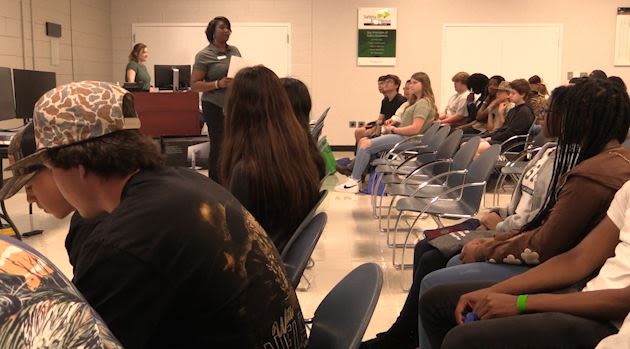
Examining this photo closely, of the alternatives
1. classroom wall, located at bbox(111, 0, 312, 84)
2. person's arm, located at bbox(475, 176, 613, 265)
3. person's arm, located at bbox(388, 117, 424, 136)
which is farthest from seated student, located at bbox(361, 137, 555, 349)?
classroom wall, located at bbox(111, 0, 312, 84)

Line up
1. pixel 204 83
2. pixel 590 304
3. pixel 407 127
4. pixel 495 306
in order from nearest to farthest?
pixel 590 304 < pixel 495 306 < pixel 204 83 < pixel 407 127

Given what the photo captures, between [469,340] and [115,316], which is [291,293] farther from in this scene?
[469,340]

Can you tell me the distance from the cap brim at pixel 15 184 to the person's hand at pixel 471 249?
1505 millimetres

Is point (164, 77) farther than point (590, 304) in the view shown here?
Yes

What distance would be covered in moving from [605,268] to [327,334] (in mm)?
823

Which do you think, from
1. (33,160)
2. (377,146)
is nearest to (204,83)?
(377,146)

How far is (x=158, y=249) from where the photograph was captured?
104 centimetres

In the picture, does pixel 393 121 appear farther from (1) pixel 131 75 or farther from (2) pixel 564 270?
(2) pixel 564 270

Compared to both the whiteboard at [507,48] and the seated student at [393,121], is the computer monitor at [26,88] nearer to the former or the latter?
the seated student at [393,121]

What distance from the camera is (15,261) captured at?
1.79 feet

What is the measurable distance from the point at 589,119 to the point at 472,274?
0.63m

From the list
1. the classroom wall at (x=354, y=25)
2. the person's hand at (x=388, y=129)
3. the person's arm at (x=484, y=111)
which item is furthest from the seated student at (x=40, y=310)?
the classroom wall at (x=354, y=25)

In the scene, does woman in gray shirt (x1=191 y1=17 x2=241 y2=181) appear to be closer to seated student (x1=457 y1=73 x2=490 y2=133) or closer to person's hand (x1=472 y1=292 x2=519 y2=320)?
person's hand (x1=472 y1=292 x2=519 y2=320)

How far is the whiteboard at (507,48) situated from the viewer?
398 inches
